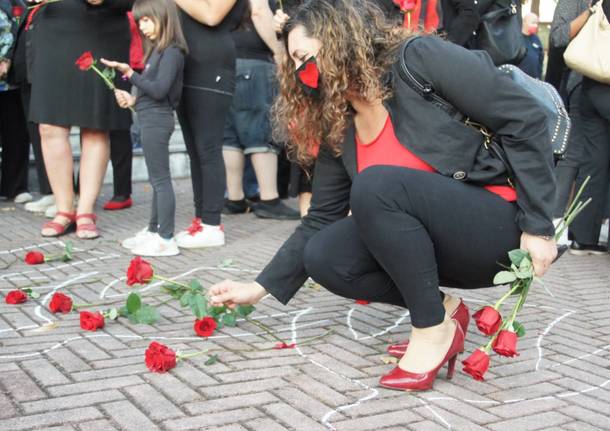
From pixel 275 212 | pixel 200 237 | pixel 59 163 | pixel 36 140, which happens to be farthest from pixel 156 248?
pixel 36 140

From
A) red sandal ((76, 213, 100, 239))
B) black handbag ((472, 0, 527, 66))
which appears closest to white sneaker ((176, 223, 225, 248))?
red sandal ((76, 213, 100, 239))

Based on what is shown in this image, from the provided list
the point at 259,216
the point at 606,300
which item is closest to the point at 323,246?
the point at 606,300

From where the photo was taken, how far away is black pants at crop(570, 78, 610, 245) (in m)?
5.31

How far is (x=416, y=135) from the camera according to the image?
9.00 ft

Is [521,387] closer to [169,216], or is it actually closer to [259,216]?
[169,216]

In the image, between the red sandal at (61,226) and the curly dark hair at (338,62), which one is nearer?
the curly dark hair at (338,62)

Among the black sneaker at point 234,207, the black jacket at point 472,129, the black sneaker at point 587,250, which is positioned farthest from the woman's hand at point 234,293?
the black sneaker at point 234,207

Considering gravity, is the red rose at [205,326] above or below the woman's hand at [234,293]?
below

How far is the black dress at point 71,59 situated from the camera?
530 cm

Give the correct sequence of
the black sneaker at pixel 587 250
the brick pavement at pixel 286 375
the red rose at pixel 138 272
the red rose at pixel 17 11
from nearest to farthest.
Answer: the brick pavement at pixel 286 375 < the red rose at pixel 138 272 < the black sneaker at pixel 587 250 < the red rose at pixel 17 11

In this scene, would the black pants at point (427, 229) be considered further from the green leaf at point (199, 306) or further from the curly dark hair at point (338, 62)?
the green leaf at point (199, 306)

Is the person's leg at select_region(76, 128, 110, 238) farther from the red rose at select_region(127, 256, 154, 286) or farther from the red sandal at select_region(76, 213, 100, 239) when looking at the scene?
the red rose at select_region(127, 256, 154, 286)

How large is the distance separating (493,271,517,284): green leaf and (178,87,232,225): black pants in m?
2.78

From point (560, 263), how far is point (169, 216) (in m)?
2.37
